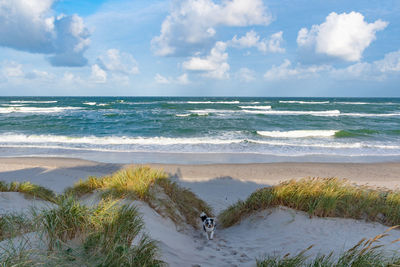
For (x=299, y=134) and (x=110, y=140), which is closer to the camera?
(x=110, y=140)

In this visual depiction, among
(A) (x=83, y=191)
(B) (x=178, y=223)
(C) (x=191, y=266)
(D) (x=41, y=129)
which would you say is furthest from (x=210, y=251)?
(D) (x=41, y=129)

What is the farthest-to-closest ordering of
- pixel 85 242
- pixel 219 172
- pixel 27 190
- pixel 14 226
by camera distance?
1. pixel 219 172
2. pixel 27 190
3. pixel 14 226
4. pixel 85 242

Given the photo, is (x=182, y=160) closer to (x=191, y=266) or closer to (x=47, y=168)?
(x=47, y=168)

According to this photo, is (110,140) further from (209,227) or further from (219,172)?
(209,227)

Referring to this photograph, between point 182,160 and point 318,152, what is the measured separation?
7.98 meters

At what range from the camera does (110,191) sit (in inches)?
203

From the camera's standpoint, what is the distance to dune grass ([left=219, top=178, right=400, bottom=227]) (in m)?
4.84

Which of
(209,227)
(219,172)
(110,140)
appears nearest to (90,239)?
(209,227)

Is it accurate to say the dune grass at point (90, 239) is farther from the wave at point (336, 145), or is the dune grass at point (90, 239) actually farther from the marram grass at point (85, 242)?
the wave at point (336, 145)

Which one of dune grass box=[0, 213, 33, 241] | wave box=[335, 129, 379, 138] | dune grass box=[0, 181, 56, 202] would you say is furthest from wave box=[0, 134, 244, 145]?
dune grass box=[0, 213, 33, 241]

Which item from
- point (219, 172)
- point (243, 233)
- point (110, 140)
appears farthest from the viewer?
point (110, 140)

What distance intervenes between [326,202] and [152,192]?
11.1ft

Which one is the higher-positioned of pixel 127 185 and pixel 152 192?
pixel 127 185

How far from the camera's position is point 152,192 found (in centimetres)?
542
